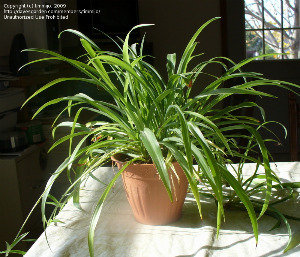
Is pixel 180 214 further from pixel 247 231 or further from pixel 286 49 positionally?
pixel 286 49

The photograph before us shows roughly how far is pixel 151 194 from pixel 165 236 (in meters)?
0.08

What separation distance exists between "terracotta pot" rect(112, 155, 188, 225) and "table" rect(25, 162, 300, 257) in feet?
0.06

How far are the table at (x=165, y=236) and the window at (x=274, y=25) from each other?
323cm

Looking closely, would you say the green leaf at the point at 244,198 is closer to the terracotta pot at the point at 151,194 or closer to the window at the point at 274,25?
the terracotta pot at the point at 151,194

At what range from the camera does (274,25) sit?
3.83m

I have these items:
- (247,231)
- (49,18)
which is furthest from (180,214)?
(49,18)

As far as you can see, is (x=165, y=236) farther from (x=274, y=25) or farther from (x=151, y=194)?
(x=274, y=25)

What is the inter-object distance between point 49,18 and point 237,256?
2644mm

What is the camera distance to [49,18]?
2982mm

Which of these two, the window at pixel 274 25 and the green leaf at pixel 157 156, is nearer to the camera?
the green leaf at pixel 157 156

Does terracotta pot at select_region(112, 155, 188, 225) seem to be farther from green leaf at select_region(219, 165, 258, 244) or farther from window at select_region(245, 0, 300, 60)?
window at select_region(245, 0, 300, 60)

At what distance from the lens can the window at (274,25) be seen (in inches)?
149

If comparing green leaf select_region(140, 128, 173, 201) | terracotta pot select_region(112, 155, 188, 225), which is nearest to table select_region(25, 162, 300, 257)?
terracotta pot select_region(112, 155, 188, 225)

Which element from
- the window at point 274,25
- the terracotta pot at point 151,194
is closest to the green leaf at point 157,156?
the terracotta pot at point 151,194
